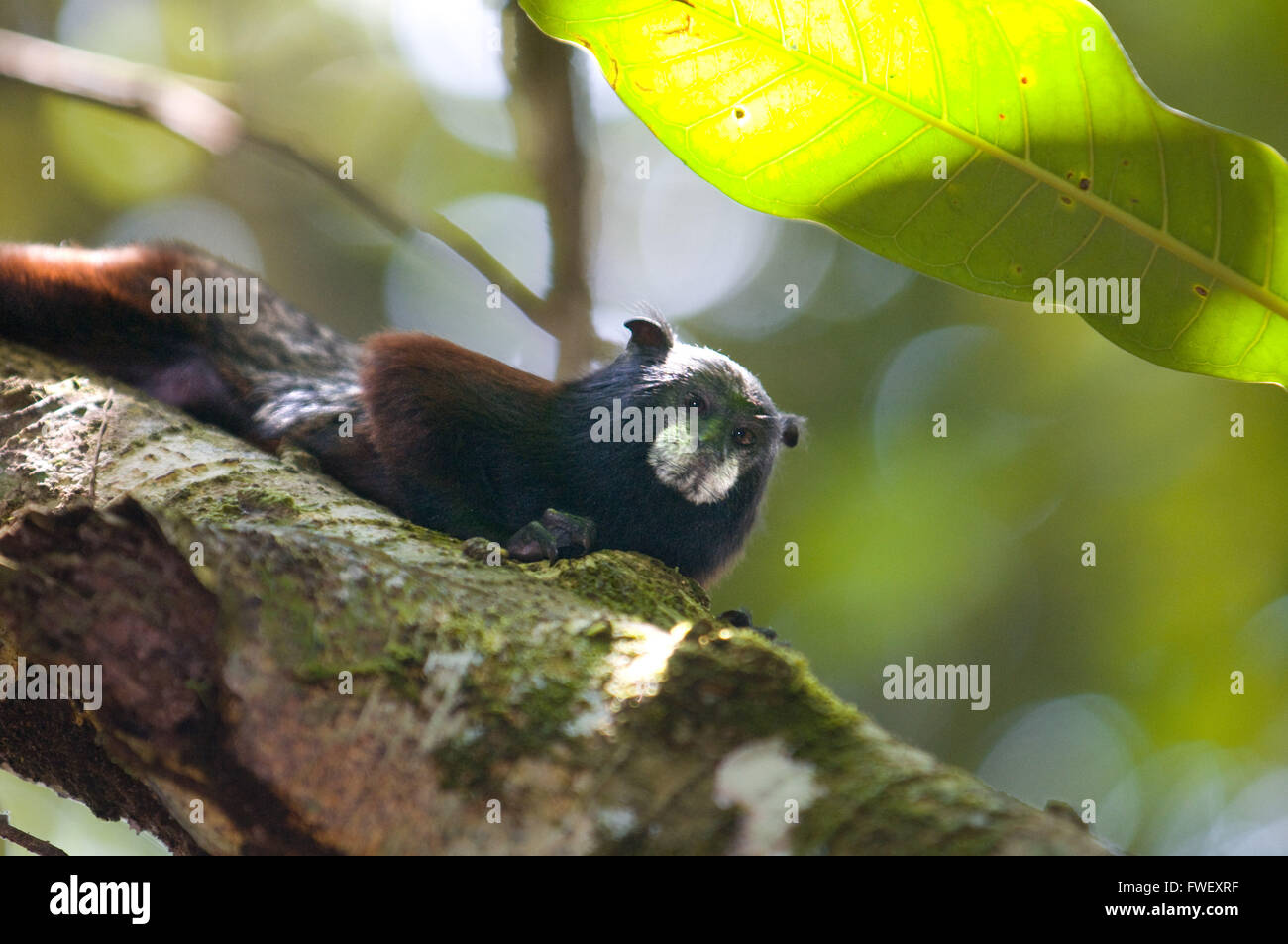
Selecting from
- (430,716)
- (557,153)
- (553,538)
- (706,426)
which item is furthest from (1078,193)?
(557,153)

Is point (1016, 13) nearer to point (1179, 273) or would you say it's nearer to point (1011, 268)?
point (1011, 268)

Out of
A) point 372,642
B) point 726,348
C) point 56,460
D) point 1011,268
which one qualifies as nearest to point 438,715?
point 372,642

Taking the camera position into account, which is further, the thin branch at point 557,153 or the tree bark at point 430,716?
the thin branch at point 557,153

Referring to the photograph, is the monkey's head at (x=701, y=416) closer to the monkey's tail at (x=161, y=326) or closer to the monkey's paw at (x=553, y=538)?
the monkey's paw at (x=553, y=538)

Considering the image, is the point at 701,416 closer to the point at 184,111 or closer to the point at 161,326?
the point at 161,326

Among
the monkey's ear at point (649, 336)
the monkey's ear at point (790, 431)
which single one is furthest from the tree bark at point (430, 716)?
the monkey's ear at point (790, 431)
